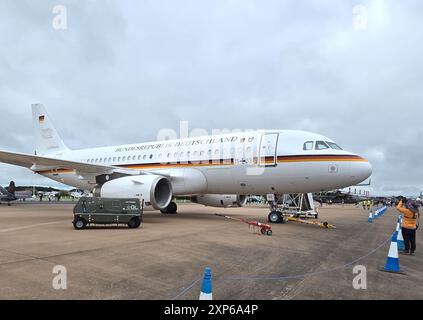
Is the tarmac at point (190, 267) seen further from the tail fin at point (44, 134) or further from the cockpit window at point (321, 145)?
the tail fin at point (44, 134)

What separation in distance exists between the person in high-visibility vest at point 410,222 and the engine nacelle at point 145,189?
31.4 feet

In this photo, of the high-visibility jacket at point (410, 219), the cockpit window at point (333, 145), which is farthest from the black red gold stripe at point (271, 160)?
the high-visibility jacket at point (410, 219)

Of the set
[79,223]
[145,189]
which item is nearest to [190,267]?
[79,223]

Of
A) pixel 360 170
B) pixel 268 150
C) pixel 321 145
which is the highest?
pixel 321 145

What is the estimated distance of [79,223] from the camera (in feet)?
38.5

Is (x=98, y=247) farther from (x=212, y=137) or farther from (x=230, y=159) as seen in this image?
(x=212, y=137)

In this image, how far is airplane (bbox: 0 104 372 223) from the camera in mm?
13805

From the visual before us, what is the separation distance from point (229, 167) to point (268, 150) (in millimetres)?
2128

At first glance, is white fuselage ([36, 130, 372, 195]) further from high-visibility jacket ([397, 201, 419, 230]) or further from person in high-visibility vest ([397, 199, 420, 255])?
high-visibility jacket ([397, 201, 419, 230])

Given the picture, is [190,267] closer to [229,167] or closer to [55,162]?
[229,167]

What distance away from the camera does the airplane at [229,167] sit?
13805 mm

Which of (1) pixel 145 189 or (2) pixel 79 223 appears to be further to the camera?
(1) pixel 145 189

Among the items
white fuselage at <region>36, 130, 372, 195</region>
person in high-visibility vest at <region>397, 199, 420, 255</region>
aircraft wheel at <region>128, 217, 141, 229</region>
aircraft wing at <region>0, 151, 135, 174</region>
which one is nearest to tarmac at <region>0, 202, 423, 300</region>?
person in high-visibility vest at <region>397, 199, 420, 255</region>
